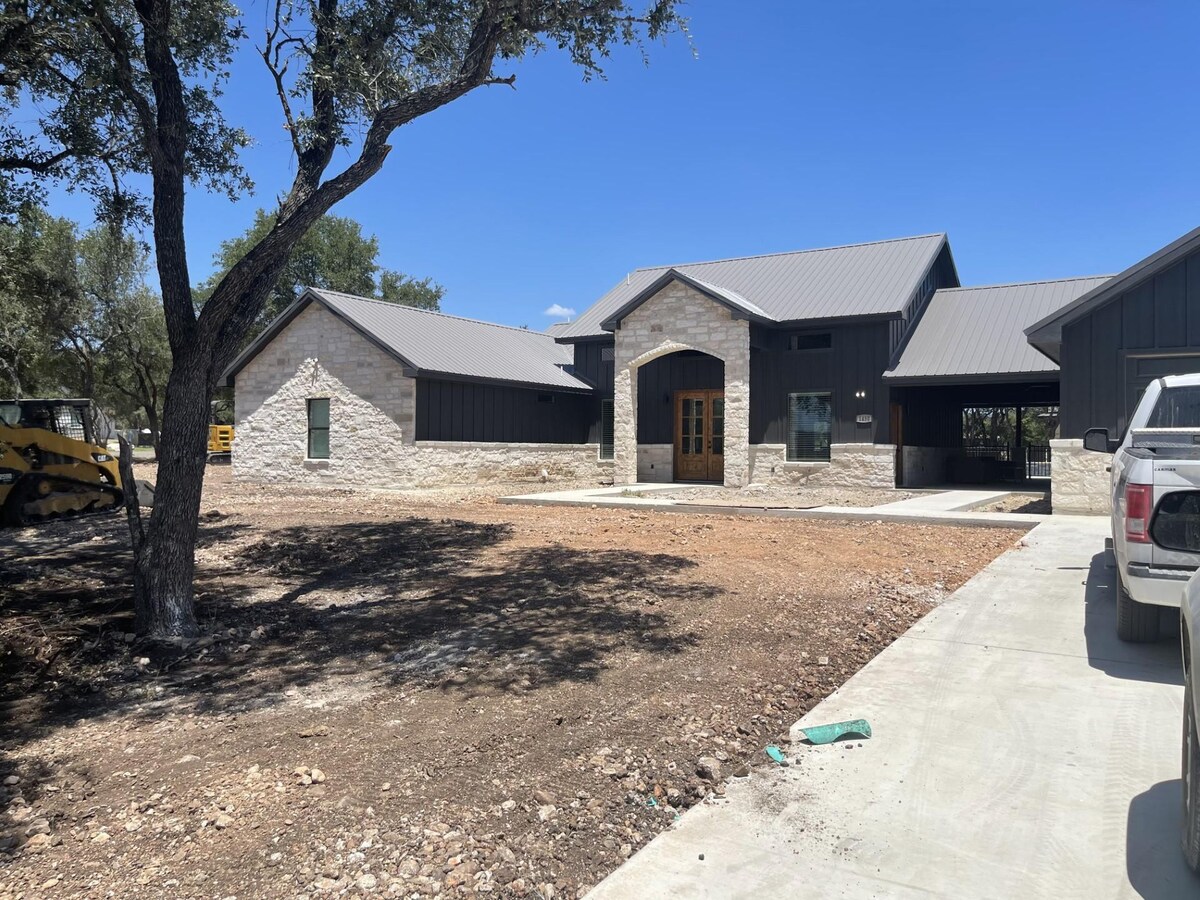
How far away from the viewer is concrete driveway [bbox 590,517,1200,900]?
283 centimetres

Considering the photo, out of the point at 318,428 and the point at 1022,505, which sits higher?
the point at 318,428

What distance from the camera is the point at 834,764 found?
3.79 m

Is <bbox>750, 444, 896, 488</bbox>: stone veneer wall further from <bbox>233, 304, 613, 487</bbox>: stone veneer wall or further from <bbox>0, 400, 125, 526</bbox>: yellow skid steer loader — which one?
<bbox>0, 400, 125, 526</bbox>: yellow skid steer loader

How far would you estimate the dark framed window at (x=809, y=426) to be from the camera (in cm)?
2178

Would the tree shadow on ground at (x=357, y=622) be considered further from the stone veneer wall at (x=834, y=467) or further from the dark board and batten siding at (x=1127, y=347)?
the stone veneer wall at (x=834, y=467)

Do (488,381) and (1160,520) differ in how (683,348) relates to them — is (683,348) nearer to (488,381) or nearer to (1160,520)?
(488,381)

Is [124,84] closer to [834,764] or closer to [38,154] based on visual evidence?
[38,154]

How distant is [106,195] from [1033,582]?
36.5ft

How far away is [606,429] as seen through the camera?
26781 mm

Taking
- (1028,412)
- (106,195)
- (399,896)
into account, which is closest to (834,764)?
(399,896)

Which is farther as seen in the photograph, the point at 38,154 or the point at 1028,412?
the point at 1028,412

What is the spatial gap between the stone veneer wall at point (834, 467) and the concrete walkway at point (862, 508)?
1.62 meters

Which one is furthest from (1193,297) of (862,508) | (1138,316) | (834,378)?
(834,378)

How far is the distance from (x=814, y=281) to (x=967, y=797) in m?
21.7
